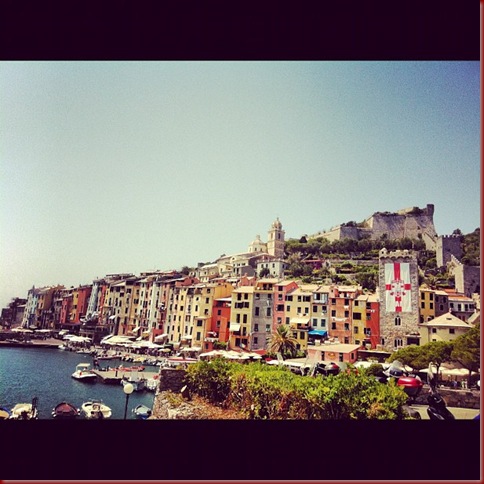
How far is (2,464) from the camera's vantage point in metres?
3.70

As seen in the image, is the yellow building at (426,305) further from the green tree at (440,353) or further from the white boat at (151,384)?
the white boat at (151,384)

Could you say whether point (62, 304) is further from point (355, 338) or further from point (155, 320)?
point (355, 338)

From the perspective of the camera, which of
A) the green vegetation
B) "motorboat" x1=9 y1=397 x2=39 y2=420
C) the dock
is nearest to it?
the green vegetation

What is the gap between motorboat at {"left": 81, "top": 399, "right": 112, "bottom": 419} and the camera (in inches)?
239

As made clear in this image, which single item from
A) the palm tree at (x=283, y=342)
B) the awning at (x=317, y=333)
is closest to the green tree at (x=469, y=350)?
the awning at (x=317, y=333)

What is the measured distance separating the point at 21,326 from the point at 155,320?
2348 millimetres

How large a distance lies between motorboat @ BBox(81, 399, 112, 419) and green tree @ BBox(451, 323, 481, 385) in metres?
5.66

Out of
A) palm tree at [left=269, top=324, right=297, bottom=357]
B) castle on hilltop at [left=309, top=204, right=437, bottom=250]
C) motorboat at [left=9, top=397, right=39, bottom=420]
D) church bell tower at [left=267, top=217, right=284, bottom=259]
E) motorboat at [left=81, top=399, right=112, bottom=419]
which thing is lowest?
motorboat at [left=81, top=399, right=112, bottom=419]

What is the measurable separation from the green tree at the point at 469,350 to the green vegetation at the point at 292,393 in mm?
1483

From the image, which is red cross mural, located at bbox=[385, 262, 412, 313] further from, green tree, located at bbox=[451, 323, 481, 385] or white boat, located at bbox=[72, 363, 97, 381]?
white boat, located at bbox=[72, 363, 97, 381]

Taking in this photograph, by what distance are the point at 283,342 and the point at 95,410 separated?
330 centimetres

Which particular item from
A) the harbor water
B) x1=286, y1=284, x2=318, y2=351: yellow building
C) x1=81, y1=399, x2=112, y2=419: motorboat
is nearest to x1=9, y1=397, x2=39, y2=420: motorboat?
the harbor water
